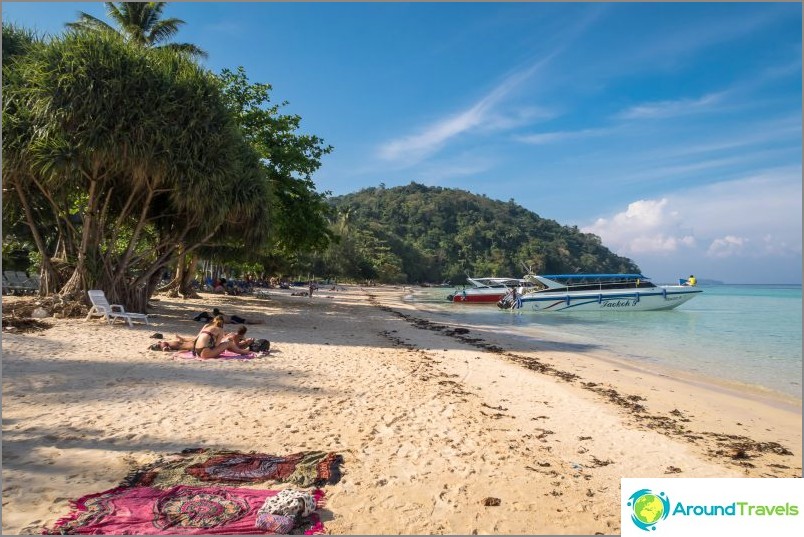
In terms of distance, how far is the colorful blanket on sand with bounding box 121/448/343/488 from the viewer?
339 cm

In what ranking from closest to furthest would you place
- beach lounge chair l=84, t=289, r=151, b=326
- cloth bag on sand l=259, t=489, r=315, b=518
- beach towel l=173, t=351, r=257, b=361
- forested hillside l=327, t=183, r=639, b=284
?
cloth bag on sand l=259, t=489, r=315, b=518 → beach towel l=173, t=351, r=257, b=361 → beach lounge chair l=84, t=289, r=151, b=326 → forested hillside l=327, t=183, r=639, b=284

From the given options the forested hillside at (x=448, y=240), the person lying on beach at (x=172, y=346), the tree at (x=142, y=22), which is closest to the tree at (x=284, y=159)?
the tree at (x=142, y=22)

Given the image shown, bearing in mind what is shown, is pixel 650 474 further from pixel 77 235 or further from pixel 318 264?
pixel 318 264

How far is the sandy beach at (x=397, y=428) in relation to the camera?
3271mm

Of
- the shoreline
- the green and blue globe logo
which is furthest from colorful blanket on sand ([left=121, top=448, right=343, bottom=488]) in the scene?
the shoreline

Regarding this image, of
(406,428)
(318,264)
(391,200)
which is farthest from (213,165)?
(391,200)

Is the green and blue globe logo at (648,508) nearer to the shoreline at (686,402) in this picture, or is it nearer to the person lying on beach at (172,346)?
the shoreline at (686,402)

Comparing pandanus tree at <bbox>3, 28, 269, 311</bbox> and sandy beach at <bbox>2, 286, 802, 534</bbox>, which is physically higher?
pandanus tree at <bbox>3, 28, 269, 311</bbox>

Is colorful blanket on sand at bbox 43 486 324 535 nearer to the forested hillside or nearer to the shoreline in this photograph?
the shoreline

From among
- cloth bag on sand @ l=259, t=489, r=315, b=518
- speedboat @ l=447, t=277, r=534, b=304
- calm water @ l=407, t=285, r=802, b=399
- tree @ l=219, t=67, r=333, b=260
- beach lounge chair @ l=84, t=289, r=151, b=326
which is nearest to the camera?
cloth bag on sand @ l=259, t=489, r=315, b=518

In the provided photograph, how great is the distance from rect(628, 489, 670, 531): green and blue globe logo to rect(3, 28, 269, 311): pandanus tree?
41.5ft

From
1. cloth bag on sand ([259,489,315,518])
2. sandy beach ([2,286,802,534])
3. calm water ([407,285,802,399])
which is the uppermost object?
cloth bag on sand ([259,489,315,518])

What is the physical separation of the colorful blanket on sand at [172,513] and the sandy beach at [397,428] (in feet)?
0.53

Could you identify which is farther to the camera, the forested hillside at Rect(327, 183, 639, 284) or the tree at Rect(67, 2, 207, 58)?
the forested hillside at Rect(327, 183, 639, 284)
